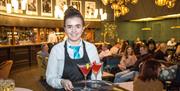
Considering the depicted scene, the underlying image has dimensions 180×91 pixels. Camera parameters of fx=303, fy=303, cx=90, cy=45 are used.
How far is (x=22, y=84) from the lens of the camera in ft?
28.0

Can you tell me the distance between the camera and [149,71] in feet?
14.2

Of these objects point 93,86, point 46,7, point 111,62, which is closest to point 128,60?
point 111,62

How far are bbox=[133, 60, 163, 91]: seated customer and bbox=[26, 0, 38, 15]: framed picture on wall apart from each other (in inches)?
385

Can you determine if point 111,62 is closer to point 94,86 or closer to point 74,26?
point 74,26

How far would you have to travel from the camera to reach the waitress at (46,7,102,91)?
1945 mm

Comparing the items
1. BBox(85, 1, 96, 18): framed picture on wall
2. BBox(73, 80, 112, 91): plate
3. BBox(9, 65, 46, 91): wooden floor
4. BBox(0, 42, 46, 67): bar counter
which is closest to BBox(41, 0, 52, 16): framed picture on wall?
BBox(0, 42, 46, 67): bar counter

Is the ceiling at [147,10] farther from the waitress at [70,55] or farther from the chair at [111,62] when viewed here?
the waitress at [70,55]

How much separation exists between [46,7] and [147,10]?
5.68 metres

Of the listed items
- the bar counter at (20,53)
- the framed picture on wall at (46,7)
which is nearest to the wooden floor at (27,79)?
the bar counter at (20,53)

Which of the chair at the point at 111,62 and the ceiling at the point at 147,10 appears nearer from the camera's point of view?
the chair at the point at 111,62

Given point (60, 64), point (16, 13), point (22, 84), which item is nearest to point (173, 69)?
point (60, 64)

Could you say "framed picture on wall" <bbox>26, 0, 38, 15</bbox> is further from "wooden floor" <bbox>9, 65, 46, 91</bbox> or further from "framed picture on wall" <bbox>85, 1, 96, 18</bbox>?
"framed picture on wall" <bbox>85, 1, 96, 18</bbox>

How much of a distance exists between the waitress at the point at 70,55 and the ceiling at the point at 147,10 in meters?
12.8

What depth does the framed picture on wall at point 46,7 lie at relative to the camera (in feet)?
48.1
